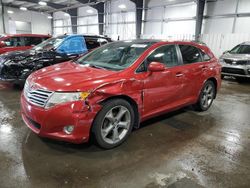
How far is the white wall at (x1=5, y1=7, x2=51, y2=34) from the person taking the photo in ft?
72.8

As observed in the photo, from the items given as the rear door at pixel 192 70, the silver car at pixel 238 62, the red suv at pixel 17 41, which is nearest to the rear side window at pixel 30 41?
the red suv at pixel 17 41

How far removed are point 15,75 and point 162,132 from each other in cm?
406

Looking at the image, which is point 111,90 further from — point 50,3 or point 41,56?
point 50,3

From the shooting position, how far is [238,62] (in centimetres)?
805

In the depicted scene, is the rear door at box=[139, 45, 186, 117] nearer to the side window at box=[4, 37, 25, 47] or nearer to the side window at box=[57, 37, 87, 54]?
the side window at box=[57, 37, 87, 54]

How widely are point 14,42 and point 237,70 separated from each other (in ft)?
28.9

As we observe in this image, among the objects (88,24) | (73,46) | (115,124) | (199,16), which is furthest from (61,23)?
(115,124)

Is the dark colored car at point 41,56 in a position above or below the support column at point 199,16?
below

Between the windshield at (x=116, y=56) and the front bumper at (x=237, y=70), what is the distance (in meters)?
6.04

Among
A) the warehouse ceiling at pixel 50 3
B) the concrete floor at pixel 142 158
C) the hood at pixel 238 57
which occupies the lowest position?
the concrete floor at pixel 142 158

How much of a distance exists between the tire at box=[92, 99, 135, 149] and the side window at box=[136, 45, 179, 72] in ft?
1.95

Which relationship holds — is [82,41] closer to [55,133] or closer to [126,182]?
[55,133]

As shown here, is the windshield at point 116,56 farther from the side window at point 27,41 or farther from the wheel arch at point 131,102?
the side window at point 27,41

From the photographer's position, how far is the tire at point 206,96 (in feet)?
14.0
